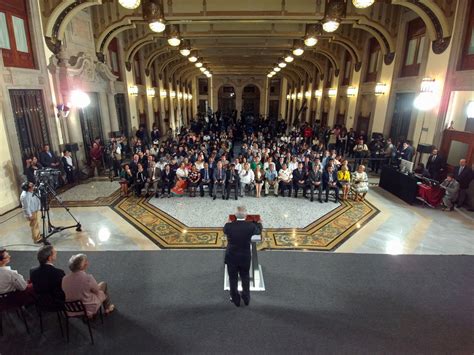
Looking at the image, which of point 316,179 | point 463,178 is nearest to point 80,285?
point 316,179

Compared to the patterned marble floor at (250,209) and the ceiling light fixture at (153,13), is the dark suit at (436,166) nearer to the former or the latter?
the patterned marble floor at (250,209)

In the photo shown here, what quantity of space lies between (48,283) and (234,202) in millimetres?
5585

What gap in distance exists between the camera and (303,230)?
6.60 metres

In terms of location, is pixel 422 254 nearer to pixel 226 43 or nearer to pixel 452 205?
pixel 452 205

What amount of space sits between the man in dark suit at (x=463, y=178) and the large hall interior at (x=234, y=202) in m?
0.04

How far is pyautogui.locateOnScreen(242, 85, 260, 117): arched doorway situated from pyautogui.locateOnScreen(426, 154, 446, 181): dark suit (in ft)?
101

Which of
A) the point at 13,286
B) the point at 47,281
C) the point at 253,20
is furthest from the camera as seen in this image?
the point at 253,20

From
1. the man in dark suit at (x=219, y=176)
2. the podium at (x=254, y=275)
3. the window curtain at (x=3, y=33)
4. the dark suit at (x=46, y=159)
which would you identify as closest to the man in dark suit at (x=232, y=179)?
the man in dark suit at (x=219, y=176)

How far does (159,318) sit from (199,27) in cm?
1258

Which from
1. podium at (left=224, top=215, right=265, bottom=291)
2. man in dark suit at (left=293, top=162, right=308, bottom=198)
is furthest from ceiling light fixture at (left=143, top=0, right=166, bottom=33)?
podium at (left=224, top=215, right=265, bottom=291)

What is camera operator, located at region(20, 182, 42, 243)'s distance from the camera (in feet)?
17.9

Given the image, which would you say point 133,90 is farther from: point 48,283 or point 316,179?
point 48,283

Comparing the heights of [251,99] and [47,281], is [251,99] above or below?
above

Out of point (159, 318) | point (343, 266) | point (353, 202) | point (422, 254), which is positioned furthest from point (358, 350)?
point (353, 202)
